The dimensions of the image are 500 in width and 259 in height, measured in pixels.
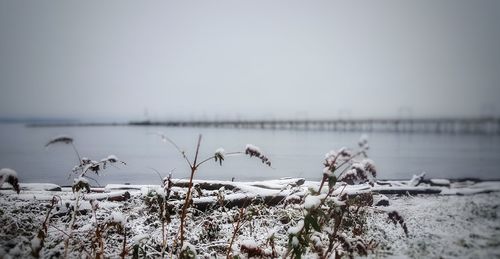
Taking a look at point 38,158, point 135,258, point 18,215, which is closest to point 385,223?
point 135,258

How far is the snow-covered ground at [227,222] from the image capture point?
11.1 ft

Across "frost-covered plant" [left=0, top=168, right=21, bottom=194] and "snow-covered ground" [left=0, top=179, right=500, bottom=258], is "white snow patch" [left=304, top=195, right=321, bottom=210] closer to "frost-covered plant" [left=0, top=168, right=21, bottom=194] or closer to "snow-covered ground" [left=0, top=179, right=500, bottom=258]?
"snow-covered ground" [left=0, top=179, right=500, bottom=258]

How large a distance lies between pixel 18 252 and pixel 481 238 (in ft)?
13.4

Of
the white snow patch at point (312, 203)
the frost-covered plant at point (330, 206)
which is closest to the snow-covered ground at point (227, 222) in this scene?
the frost-covered plant at point (330, 206)

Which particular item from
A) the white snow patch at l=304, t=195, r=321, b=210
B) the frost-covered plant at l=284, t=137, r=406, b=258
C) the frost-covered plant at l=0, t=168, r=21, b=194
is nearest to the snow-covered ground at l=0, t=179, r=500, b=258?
the frost-covered plant at l=284, t=137, r=406, b=258

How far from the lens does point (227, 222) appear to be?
4141mm

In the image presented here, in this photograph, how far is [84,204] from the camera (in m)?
4.19

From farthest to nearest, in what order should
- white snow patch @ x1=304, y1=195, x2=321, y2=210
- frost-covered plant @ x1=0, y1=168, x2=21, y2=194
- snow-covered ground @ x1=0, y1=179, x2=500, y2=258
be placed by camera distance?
snow-covered ground @ x1=0, y1=179, x2=500, y2=258 → frost-covered plant @ x1=0, y1=168, x2=21, y2=194 → white snow patch @ x1=304, y1=195, x2=321, y2=210

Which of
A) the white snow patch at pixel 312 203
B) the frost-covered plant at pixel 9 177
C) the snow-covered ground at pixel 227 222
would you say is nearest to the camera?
the white snow patch at pixel 312 203

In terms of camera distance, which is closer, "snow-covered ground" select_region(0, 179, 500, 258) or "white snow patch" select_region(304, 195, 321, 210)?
"white snow patch" select_region(304, 195, 321, 210)

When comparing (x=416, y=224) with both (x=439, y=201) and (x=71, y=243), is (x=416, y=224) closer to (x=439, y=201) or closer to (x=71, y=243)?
(x=439, y=201)

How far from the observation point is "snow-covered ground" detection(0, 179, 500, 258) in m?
3.37

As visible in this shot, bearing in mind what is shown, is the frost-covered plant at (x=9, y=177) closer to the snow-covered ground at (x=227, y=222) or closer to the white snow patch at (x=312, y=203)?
the snow-covered ground at (x=227, y=222)

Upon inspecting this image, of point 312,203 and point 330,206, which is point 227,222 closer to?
point 330,206
